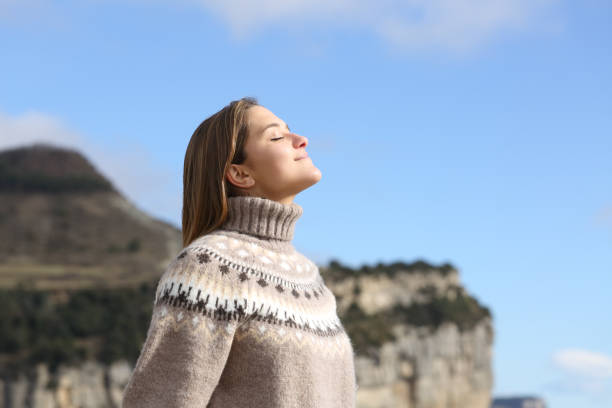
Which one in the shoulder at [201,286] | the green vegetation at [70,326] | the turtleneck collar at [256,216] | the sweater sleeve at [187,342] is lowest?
the sweater sleeve at [187,342]

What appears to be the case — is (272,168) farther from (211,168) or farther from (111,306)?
(111,306)

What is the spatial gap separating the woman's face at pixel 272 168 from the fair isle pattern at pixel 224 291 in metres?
0.33

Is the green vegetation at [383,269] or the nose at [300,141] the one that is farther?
the green vegetation at [383,269]

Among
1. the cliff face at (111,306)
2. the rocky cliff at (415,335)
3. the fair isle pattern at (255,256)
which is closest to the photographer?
the fair isle pattern at (255,256)

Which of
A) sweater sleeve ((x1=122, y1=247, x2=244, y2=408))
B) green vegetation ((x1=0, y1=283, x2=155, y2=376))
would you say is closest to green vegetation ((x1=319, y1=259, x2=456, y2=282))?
green vegetation ((x1=0, y1=283, x2=155, y2=376))

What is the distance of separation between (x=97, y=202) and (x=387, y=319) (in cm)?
2078

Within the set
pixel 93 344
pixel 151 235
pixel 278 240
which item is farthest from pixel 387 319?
pixel 278 240

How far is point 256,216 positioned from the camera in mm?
3125

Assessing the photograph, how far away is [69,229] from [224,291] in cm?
5408

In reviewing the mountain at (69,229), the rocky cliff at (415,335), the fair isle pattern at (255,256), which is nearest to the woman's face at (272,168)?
the fair isle pattern at (255,256)

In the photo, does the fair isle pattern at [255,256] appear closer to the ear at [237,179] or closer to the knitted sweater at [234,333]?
the knitted sweater at [234,333]

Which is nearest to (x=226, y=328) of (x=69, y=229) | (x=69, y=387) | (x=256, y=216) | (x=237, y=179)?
(x=256, y=216)

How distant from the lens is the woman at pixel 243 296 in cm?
283

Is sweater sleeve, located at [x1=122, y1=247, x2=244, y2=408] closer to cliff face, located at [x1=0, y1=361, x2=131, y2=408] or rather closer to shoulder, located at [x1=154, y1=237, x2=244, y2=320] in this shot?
Result: shoulder, located at [x1=154, y1=237, x2=244, y2=320]
